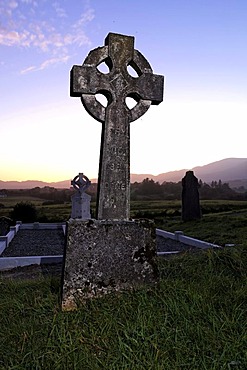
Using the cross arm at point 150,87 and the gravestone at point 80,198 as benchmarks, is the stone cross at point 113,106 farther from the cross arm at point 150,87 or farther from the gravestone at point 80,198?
the gravestone at point 80,198

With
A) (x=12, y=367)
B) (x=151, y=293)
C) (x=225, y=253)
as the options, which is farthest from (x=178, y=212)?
(x=12, y=367)

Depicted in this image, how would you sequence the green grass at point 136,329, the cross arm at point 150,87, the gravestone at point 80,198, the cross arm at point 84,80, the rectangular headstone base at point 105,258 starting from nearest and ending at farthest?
1. the green grass at point 136,329
2. the rectangular headstone base at point 105,258
3. the cross arm at point 84,80
4. the cross arm at point 150,87
5. the gravestone at point 80,198

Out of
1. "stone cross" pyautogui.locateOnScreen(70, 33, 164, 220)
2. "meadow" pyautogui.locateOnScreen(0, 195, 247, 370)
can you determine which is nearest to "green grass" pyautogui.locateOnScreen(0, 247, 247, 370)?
"meadow" pyautogui.locateOnScreen(0, 195, 247, 370)

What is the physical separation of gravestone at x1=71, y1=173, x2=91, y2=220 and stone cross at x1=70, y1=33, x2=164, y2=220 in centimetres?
1281

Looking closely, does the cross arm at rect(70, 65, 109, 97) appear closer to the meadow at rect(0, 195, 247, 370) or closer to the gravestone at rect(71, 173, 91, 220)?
the meadow at rect(0, 195, 247, 370)

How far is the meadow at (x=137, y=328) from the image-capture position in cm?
279

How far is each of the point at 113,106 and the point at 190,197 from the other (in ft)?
47.1

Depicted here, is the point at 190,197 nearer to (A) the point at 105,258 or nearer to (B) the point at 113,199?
(B) the point at 113,199

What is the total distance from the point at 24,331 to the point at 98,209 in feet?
5.56

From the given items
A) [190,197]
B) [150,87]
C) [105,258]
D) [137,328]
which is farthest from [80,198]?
[137,328]

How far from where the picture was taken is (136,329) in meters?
3.17

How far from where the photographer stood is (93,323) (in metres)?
3.38

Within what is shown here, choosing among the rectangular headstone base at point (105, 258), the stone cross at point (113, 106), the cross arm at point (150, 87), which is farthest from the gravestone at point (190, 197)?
the rectangular headstone base at point (105, 258)

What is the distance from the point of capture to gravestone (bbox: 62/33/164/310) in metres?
4.15
